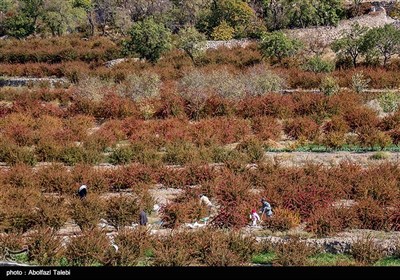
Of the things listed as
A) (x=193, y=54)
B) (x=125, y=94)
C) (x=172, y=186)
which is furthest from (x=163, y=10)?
(x=172, y=186)

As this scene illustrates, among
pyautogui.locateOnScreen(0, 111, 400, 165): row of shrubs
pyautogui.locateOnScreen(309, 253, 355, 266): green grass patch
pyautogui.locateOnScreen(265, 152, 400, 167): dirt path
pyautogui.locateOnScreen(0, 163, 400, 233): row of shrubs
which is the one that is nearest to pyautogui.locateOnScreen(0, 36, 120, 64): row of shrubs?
pyautogui.locateOnScreen(0, 111, 400, 165): row of shrubs

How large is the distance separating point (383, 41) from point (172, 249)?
28.8m

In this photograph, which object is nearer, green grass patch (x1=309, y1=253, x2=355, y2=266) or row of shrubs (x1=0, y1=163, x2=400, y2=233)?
green grass patch (x1=309, y1=253, x2=355, y2=266)

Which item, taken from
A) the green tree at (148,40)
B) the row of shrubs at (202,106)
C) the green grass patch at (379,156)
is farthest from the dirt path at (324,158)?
the green tree at (148,40)

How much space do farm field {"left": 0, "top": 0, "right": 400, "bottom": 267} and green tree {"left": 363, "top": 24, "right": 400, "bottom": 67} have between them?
0.18m

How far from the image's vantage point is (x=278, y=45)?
38062 mm

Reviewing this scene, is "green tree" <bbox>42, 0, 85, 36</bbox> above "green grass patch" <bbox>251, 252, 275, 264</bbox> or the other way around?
the other way around

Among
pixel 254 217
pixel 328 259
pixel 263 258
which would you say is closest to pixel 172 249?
pixel 263 258

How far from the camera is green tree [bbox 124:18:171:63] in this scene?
39469 millimetres

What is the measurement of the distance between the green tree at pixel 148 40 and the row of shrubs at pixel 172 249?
28991 millimetres

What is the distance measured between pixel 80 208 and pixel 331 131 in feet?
43.7

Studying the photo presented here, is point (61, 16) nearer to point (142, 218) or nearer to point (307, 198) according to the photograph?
point (142, 218)

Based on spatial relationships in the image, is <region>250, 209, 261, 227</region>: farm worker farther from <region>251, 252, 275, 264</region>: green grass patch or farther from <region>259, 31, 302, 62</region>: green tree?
<region>259, 31, 302, 62</region>: green tree

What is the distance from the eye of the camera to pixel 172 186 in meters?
17.8
